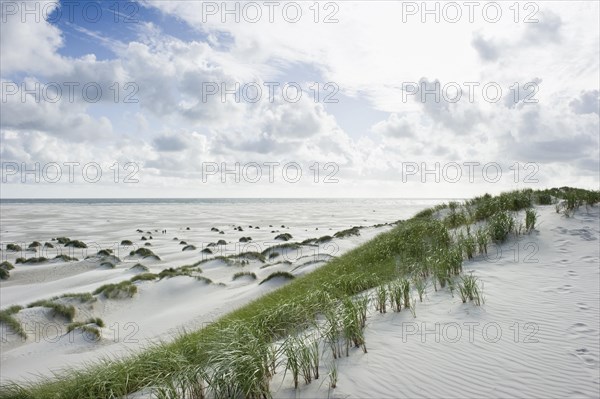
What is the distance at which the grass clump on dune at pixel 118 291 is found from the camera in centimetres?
1619

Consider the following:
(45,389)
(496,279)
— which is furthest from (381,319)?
(45,389)

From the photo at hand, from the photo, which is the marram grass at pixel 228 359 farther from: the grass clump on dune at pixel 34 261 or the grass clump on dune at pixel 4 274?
the grass clump on dune at pixel 34 261

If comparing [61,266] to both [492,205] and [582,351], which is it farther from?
[582,351]

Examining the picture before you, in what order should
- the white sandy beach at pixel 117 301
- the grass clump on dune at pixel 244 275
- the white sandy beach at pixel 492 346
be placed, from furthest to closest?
the grass clump on dune at pixel 244 275 → the white sandy beach at pixel 117 301 → the white sandy beach at pixel 492 346

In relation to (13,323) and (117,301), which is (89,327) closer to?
(13,323)

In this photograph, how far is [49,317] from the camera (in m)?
14.0

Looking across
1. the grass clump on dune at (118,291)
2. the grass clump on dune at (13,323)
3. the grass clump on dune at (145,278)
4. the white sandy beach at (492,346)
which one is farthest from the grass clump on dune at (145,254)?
the white sandy beach at (492,346)

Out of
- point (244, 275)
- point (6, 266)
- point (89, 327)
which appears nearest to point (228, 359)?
point (89, 327)

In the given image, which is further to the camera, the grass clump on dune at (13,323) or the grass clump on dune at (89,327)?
the grass clump on dune at (13,323)

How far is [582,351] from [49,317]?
16095 mm

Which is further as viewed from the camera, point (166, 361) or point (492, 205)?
point (492, 205)

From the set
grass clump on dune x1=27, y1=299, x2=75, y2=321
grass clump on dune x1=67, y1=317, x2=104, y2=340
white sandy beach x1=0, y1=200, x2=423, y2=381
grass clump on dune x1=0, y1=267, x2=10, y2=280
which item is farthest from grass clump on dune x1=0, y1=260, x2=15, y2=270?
grass clump on dune x1=67, y1=317, x2=104, y2=340

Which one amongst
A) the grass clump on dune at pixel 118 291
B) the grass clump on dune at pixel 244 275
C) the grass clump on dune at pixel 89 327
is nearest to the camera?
the grass clump on dune at pixel 89 327

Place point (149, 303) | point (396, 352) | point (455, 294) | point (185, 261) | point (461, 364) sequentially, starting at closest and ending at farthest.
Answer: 1. point (461, 364)
2. point (396, 352)
3. point (455, 294)
4. point (149, 303)
5. point (185, 261)
